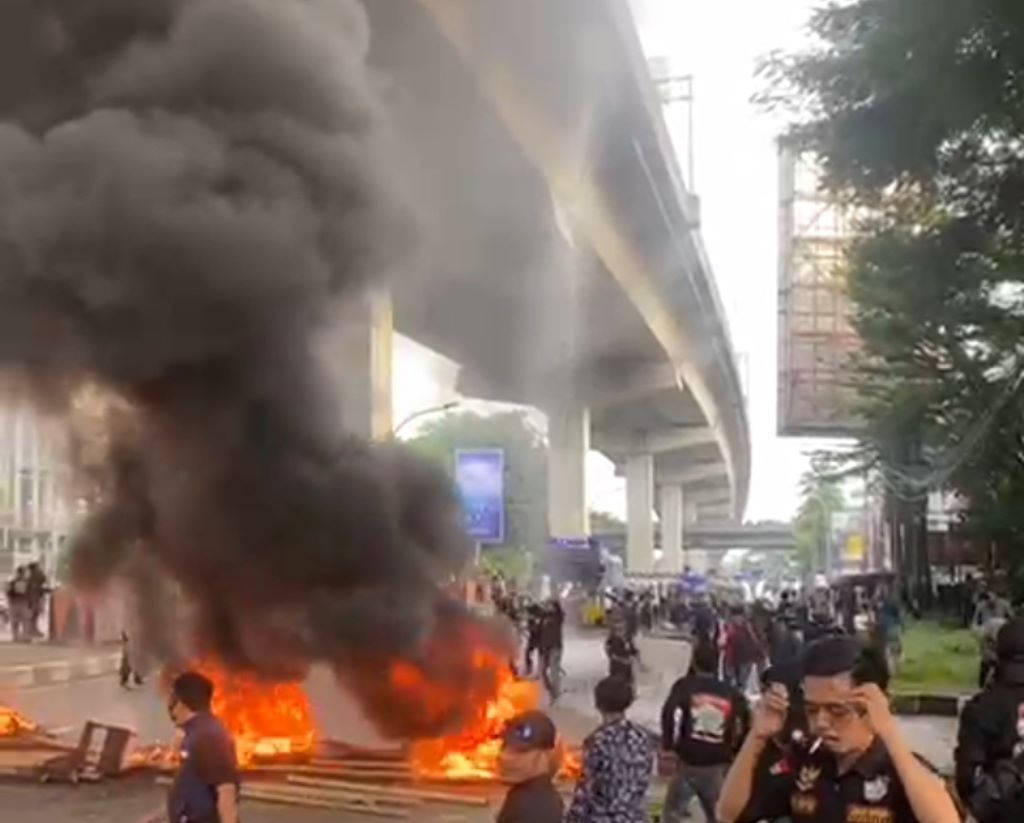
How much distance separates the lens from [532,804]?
3760mm

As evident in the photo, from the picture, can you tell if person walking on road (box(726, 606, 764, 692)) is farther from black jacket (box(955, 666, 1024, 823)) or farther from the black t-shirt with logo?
the black t-shirt with logo

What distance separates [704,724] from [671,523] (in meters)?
81.3

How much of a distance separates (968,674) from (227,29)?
13.2 metres

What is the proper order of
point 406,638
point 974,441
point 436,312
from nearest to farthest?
point 406,638, point 436,312, point 974,441

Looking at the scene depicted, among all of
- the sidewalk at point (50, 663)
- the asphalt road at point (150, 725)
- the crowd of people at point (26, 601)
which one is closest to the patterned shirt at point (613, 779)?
the asphalt road at point (150, 725)

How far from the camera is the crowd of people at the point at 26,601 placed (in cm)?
2447

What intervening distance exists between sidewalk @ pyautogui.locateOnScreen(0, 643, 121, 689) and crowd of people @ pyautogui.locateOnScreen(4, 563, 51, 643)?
32cm

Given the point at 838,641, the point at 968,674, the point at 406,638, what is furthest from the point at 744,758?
the point at 968,674

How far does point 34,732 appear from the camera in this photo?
42.8 ft

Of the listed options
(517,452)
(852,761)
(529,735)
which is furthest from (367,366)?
(517,452)

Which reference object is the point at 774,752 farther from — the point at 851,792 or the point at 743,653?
the point at 743,653

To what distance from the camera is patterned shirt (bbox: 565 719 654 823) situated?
5.00 metres

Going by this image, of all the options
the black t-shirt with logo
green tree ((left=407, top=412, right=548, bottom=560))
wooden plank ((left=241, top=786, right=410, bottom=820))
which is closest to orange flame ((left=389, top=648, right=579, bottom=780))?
wooden plank ((left=241, top=786, right=410, bottom=820))

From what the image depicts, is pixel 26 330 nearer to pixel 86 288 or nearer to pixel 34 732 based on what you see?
pixel 86 288
